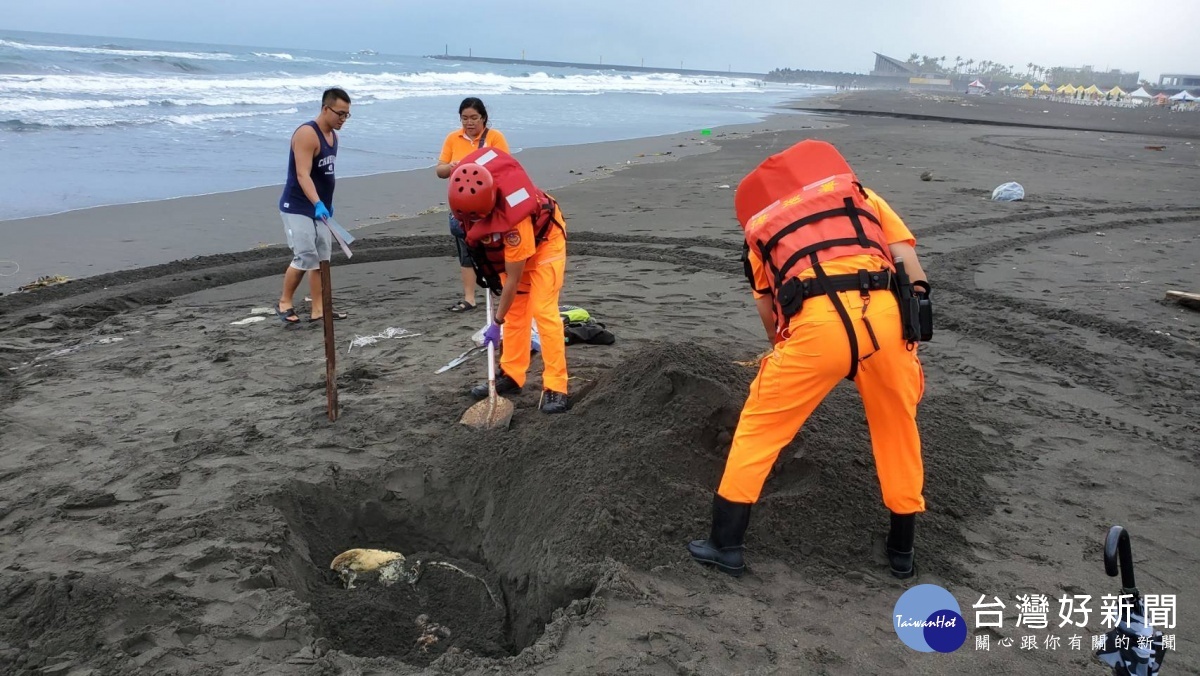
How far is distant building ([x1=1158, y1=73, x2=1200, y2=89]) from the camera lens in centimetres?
8919

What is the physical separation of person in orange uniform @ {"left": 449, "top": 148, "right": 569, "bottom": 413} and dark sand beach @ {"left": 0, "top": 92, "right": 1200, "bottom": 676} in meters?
0.28

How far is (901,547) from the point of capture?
283 centimetres

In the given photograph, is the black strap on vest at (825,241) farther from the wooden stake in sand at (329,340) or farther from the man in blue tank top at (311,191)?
the man in blue tank top at (311,191)

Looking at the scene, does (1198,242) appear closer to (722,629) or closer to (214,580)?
(722,629)

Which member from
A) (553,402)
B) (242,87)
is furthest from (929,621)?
(242,87)

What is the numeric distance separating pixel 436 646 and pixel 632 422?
51.3 inches

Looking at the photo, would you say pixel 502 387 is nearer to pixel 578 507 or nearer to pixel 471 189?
pixel 471 189

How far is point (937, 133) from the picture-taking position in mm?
20766

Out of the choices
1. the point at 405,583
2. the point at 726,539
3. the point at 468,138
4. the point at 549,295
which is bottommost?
the point at 405,583

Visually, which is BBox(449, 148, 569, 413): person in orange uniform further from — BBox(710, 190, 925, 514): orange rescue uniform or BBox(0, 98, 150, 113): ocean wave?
BBox(0, 98, 150, 113): ocean wave

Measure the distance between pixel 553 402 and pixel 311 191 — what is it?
8.25ft

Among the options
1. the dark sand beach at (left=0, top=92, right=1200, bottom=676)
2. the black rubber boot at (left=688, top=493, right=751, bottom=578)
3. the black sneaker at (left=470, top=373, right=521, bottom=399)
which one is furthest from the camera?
the black sneaker at (left=470, top=373, right=521, bottom=399)

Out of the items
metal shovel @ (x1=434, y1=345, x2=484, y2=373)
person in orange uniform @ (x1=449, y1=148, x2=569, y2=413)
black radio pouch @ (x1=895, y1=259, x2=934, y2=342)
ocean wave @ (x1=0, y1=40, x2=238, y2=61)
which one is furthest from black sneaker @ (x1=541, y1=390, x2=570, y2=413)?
ocean wave @ (x1=0, y1=40, x2=238, y2=61)

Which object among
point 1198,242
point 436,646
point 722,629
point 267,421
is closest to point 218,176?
point 267,421
